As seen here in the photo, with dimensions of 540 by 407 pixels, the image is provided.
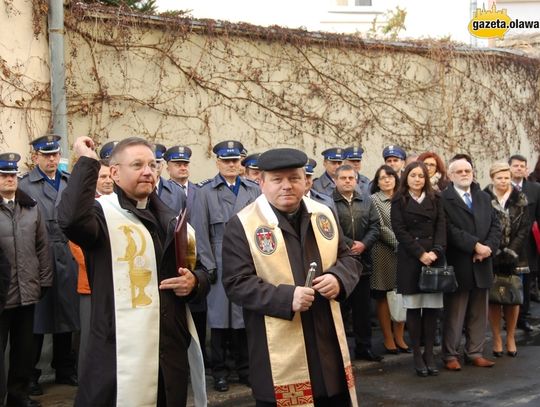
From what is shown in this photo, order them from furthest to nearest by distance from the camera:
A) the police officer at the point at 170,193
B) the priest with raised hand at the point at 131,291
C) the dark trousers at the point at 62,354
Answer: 1. the police officer at the point at 170,193
2. the dark trousers at the point at 62,354
3. the priest with raised hand at the point at 131,291

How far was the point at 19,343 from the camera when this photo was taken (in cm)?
757

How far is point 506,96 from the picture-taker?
1473 centimetres

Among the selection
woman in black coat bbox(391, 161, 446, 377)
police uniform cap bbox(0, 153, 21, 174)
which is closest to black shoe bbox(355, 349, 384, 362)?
woman in black coat bbox(391, 161, 446, 377)

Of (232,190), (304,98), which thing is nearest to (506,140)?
(304,98)

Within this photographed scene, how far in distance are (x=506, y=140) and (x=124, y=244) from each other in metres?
11.4

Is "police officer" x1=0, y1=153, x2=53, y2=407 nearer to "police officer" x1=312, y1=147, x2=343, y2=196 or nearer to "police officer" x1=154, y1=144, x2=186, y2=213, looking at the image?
"police officer" x1=154, y1=144, x2=186, y2=213

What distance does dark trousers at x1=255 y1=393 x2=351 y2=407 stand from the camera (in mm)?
4809

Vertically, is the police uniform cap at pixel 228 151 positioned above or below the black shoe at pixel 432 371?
above

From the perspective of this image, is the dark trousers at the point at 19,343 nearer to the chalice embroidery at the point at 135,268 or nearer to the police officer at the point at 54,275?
the police officer at the point at 54,275

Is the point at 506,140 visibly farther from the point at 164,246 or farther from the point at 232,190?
the point at 164,246

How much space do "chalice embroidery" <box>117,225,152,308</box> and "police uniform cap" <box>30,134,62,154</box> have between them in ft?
13.0

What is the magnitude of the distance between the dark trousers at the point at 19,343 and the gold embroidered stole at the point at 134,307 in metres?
3.37

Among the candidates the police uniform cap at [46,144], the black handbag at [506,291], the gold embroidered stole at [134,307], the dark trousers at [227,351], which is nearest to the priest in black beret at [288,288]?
the gold embroidered stole at [134,307]

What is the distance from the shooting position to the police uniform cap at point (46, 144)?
26.8ft
